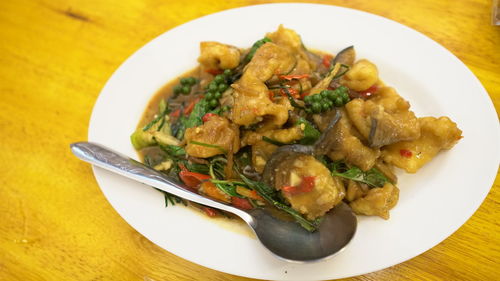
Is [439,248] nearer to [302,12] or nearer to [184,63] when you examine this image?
[302,12]

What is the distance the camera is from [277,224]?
2.50m

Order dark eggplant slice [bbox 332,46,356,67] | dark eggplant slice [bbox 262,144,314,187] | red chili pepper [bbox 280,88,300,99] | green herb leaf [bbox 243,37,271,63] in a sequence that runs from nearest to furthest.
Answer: dark eggplant slice [bbox 262,144,314,187] < red chili pepper [bbox 280,88,300,99] < dark eggplant slice [bbox 332,46,356,67] < green herb leaf [bbox 243,37,271,63]

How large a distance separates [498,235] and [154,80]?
3.10m

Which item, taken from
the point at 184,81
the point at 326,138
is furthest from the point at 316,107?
the point at 184,81

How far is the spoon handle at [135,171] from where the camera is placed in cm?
261

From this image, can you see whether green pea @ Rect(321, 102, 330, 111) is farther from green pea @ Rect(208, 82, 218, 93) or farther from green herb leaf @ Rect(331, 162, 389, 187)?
green pea @ Rect(208, 82, 218, 93)

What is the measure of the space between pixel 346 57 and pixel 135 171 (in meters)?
2.08

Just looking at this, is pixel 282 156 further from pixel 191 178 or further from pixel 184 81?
pixel 184 81

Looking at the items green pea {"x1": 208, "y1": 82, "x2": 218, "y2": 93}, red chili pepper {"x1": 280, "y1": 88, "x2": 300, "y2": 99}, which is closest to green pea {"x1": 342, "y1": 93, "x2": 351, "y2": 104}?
red chili pepper {"x1": 280, "y1": 88, "x2": 300, "y2": 99}

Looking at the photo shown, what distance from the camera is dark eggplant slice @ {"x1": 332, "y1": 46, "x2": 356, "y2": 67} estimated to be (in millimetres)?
3314

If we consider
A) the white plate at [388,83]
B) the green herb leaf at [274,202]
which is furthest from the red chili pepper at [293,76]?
the green herb leaf at [274,202]

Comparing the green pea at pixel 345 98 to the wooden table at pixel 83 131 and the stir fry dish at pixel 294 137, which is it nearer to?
the stir fry dish at pixel 294 137

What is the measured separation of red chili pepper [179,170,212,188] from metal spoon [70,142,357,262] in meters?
0.27

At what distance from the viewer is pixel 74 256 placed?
2.84 m
